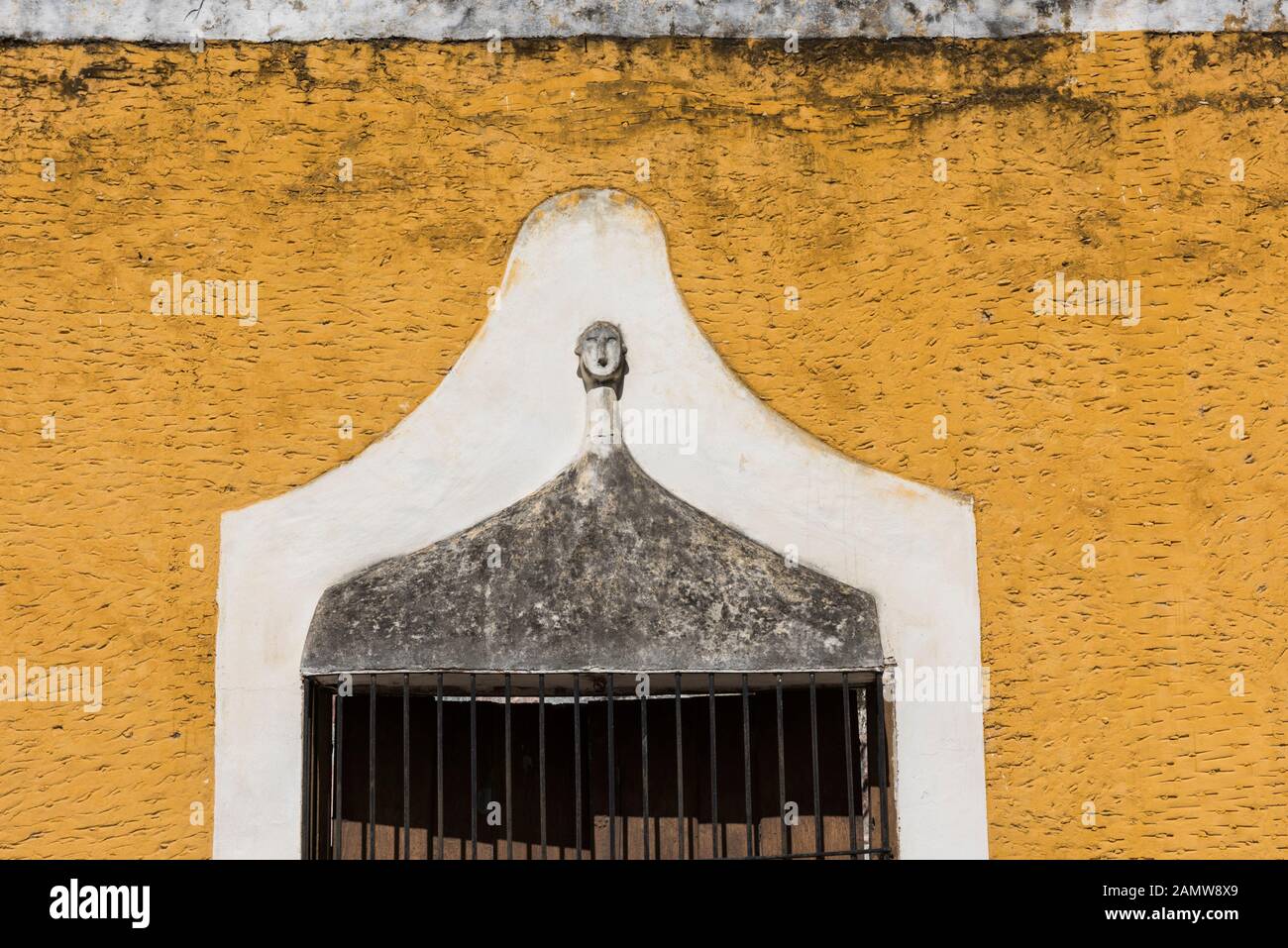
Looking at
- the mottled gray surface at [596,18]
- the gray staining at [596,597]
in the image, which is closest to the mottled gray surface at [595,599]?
the gray staining at [596,597]

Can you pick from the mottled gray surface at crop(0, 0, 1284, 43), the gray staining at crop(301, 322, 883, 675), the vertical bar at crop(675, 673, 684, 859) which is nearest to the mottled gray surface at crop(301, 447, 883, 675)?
the gray staining at crop(301, 322, 883, 675)

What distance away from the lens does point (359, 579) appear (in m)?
4.98

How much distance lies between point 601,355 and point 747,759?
1.29 meters

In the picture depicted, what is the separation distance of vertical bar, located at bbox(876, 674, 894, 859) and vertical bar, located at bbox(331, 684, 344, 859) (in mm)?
1590

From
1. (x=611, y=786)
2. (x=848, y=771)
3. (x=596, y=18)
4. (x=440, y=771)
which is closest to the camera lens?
(x=440, y=771)

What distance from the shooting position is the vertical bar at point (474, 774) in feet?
15.7

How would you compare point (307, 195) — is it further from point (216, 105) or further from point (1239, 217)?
point (1239, 217)

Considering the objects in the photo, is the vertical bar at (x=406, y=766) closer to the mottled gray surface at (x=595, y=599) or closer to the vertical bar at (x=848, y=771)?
the mottled gray surface at (x=595, y=599)

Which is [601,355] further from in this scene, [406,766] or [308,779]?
[308,779]

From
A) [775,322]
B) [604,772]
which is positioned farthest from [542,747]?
[775,322]

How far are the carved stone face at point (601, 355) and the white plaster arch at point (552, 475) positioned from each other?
46mm

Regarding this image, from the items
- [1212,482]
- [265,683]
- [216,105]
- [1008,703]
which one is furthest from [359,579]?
[1212,482]

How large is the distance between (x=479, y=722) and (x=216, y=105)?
2.09 meters

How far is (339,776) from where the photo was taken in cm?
491
